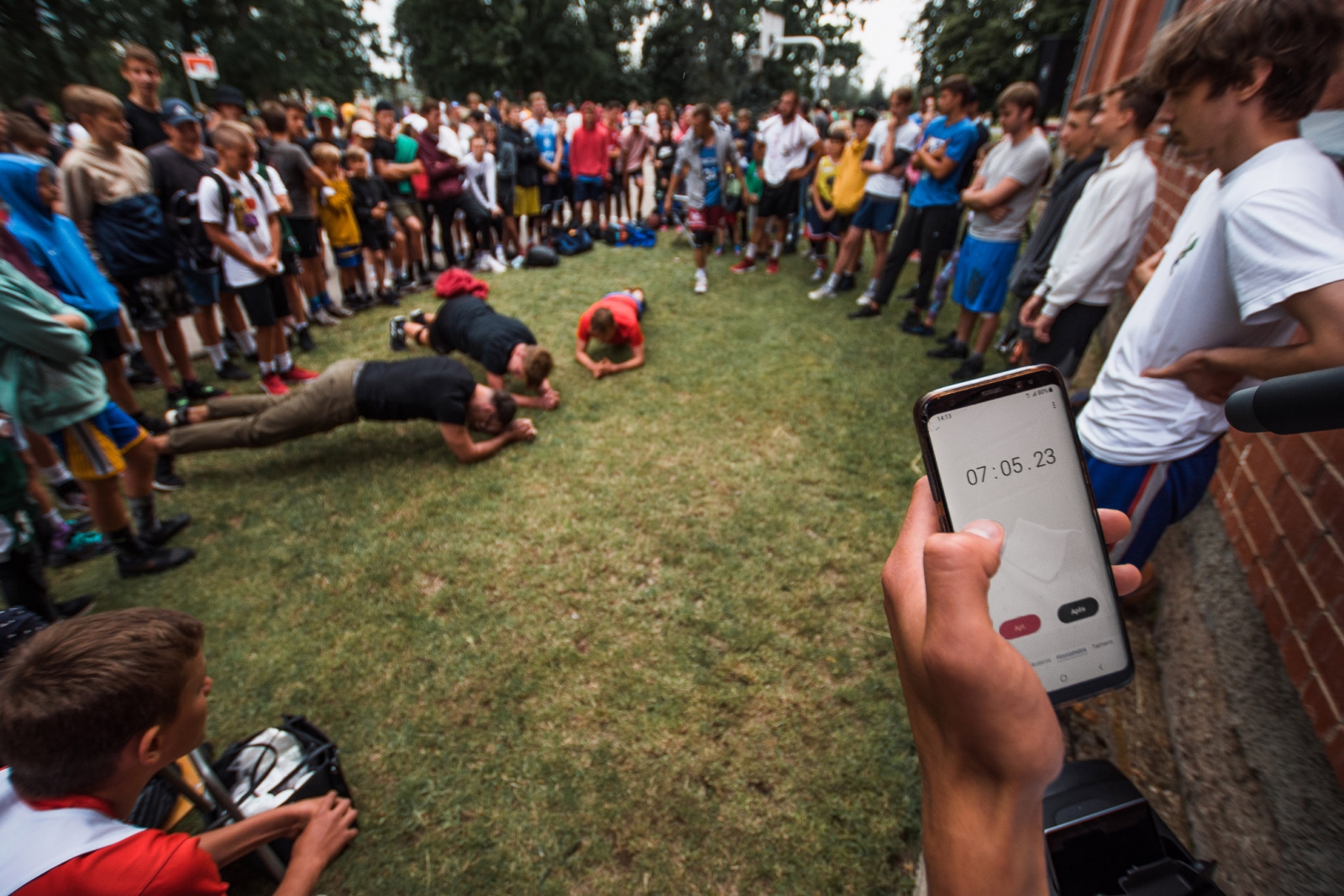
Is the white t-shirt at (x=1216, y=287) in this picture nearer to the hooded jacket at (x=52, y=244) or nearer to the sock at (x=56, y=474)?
the hooded jacket at (x=52, y=244)

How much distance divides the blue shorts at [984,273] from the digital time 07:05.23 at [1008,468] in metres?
4.65

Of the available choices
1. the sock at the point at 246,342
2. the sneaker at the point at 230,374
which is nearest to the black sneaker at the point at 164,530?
the sneaker at the point at 230,374

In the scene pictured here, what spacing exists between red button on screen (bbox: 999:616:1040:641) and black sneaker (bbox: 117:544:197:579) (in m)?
4.00

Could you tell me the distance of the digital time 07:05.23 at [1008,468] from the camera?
829 mm

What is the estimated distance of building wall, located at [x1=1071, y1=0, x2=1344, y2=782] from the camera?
1.48 m

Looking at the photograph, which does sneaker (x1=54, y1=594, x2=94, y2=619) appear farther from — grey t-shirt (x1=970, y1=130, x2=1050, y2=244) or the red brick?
grey t-shirt (x1=970, y1=130, x2=1050, y2=244)

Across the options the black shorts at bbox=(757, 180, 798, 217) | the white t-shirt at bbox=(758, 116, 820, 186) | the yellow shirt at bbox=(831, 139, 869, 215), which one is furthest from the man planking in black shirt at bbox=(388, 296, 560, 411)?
the white t-shirt at bbox=(758, 116, 820, 186)

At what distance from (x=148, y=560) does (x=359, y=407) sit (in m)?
1.38

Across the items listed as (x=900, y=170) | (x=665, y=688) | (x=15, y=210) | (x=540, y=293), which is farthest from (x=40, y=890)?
(x=900, y=170)

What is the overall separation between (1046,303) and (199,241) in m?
6.10

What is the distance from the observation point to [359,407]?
3869mm

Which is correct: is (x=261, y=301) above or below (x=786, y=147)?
below

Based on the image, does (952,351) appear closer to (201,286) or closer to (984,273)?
(984,273)

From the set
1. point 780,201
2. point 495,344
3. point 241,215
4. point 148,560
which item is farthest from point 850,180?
point 148,560
